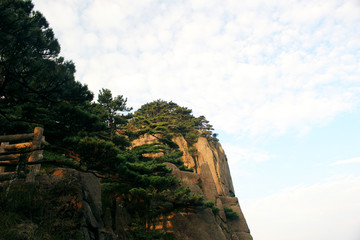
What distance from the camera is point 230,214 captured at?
27.8 meters

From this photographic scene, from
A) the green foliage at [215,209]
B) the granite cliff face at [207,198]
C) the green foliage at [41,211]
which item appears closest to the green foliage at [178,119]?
the granite cliff face at [207,198]

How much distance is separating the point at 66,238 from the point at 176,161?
17.7 metres

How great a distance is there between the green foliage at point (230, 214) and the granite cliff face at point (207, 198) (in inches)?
6.7

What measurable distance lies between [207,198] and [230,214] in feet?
19.5

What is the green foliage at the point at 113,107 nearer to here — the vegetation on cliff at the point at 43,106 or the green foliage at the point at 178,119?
the vegetation on cliff at the point at 43,106

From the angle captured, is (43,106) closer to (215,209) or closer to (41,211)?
(41,211)

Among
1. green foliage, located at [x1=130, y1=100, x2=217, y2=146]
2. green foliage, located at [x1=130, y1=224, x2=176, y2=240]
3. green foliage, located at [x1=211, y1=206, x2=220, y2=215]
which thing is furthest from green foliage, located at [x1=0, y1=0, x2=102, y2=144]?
green foliage, located at [x1=130, y1=100, x2=217, y2=146]

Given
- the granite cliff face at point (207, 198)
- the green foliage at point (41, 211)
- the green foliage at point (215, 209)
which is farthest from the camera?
the green foliage at point (215, 209)

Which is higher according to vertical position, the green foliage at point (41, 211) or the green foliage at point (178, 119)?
the green foliage at point (178, 119)

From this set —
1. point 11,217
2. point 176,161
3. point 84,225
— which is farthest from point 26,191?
point 176,161

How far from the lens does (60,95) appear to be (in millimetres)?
9445

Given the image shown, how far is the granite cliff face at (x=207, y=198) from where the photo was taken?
18312 millimetres

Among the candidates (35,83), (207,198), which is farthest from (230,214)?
(35,83)

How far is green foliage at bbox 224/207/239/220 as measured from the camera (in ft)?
90.7
